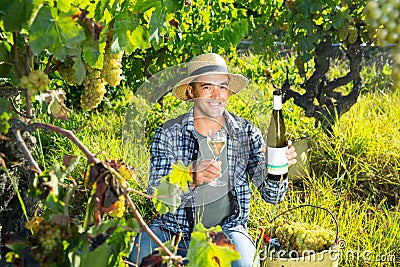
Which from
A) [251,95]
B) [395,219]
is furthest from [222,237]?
[395,219]

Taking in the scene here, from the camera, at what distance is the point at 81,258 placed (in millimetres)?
1146

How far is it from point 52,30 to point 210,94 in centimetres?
158

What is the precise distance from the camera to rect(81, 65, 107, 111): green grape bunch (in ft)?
6.07

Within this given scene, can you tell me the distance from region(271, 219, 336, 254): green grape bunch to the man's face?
1.88ft

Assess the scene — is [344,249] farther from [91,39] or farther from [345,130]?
[91,39]

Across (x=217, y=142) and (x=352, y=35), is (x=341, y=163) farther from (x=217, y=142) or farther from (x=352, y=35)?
(x=217, y=142)

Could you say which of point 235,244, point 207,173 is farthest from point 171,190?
point 235,244

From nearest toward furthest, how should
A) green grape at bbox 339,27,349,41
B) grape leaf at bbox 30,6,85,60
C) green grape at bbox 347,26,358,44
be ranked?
grape leaf at bbox 30,6,85,60
green grape at bbox 339,27,349,41
green grape at bbox 347,26,358,44

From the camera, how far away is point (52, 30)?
3.48ft

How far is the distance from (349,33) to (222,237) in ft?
10.4

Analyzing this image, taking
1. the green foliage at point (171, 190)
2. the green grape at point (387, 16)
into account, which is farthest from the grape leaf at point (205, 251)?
the green grape at point (387, 16)

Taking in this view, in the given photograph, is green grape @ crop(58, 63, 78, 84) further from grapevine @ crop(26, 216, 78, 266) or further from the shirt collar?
the shirt collar

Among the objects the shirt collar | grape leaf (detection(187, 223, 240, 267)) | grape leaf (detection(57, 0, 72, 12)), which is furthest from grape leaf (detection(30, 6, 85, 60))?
the shirt collar

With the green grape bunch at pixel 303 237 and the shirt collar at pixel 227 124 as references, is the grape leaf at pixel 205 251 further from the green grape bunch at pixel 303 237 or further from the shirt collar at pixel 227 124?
the shirt collar at pixel 227 124
